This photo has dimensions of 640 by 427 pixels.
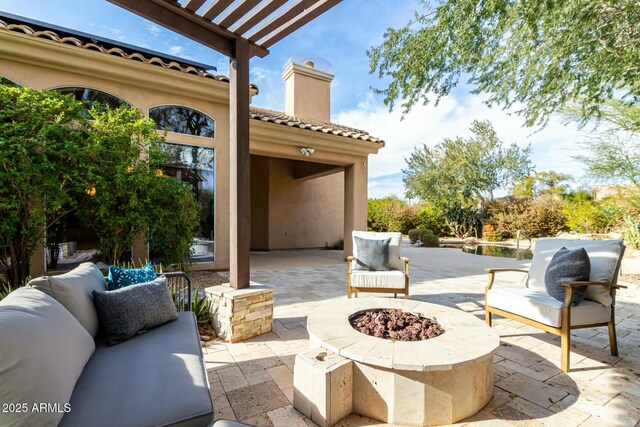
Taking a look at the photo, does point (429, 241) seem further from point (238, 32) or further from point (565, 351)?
point (238, 32)

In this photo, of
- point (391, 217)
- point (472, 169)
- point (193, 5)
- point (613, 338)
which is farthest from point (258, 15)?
point (472, 169)

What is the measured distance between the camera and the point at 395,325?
2.49m

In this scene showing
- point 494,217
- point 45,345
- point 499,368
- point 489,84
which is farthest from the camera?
point 494,217

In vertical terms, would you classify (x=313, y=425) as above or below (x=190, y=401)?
below

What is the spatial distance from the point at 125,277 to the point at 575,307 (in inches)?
158

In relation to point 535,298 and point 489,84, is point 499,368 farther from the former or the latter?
point 489,84

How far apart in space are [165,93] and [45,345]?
5701 mm

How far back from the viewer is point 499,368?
2.67 metres

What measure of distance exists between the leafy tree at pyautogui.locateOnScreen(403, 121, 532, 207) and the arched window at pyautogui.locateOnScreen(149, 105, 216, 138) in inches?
598

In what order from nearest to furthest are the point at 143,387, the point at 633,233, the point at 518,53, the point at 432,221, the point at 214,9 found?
the point at 143,387 → the point at 214,9 → the point at 518,53 → the point at 633,233 → the point at 432,221

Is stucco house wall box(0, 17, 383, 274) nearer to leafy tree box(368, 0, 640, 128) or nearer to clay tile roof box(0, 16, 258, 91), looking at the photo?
clay tile roof box(0, 16, 258, 91)

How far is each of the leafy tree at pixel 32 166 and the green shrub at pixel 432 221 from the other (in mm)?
16350

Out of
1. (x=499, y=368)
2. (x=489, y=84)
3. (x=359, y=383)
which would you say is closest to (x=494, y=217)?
(x=489, y=84)

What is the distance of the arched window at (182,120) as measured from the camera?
5871 millimetres
